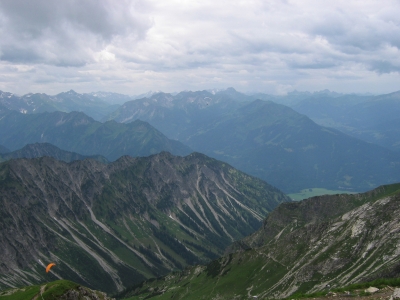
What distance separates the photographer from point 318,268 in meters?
150

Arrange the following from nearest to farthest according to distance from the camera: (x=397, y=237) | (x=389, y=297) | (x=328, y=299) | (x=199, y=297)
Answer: (x=389, y=297), (x=328, y=299), (x=397, y=237), (x=199, y=297)

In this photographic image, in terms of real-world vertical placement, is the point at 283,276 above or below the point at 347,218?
below

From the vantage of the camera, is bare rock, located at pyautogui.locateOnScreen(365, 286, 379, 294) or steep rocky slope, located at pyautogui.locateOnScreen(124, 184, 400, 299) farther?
steep rocky slope, located at pyautogui.locateOnScreen(124, 184, 400, 299)

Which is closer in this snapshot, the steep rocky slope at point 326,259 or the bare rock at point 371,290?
the bare rock at point 371,290

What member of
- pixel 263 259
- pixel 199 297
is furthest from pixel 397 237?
pixel 199 297

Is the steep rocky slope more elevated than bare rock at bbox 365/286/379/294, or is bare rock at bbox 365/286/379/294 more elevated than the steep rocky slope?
bare rock at bbox 365/286/379/294

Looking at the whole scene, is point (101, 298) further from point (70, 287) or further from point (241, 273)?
point (241, 273)

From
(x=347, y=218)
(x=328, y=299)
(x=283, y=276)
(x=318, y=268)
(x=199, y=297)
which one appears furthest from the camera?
(x=199, y=297)

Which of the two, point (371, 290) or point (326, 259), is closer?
point (371, 290)

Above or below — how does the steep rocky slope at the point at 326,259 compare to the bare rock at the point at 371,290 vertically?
below

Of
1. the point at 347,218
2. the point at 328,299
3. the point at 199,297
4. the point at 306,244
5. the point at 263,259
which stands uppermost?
the point at 328,299

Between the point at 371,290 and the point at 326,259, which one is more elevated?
the point at 371,290

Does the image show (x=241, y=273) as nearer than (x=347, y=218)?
No

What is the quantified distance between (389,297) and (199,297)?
156349 mm
